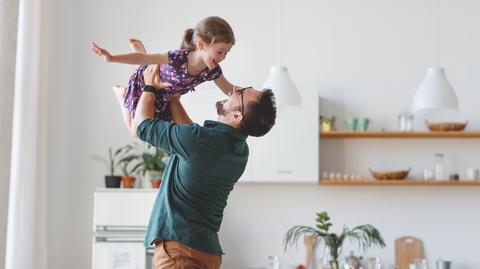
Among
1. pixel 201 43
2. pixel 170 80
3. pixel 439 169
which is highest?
pixel 201 43

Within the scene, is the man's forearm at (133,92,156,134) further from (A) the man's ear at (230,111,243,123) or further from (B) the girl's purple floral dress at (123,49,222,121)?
(A) the man's ear at (230,111,243,123)

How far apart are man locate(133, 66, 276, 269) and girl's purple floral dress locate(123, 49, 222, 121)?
44 mm

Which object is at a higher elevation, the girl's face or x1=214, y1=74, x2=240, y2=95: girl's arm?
the girl's face

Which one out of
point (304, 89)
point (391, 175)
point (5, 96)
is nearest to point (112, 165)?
point (5, 96)

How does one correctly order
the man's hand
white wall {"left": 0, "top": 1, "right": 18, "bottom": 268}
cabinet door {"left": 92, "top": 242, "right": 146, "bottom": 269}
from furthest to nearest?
1. cabinet door {"left": 92, "top": 242, "right": 146, "bottom": 269}
2. white wall {"left": 0, "top": 1, "right": 18, "bottom": 268}
3. the man's hand

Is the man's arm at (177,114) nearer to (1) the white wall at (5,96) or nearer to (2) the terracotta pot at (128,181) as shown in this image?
(1) the white wall at (5,96)

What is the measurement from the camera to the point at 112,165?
22.0 ft

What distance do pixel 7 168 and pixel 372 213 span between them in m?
3.11

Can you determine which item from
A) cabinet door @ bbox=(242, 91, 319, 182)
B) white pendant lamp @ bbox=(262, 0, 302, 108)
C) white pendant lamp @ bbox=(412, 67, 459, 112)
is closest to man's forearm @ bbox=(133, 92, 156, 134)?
white pendant lamp @ bbox=(262, 0, 302, 108)

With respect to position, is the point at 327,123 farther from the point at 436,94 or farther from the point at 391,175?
the point at 436,94

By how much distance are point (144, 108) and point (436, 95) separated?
9.59 feet

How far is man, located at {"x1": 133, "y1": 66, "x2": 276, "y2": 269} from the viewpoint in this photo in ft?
9.23

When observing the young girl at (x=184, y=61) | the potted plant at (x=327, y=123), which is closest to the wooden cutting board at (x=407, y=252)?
the potted plant at (x=327, y=123)

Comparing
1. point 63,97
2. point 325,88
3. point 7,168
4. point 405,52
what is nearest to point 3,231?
point 7,168
